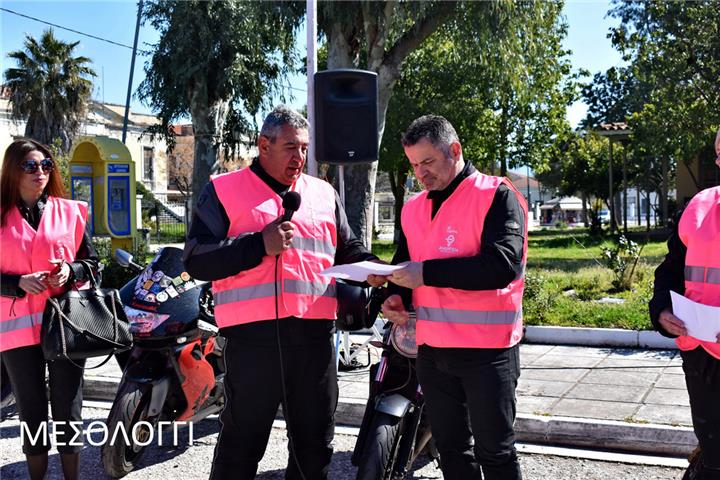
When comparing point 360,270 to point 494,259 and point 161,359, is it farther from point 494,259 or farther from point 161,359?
point 161,359

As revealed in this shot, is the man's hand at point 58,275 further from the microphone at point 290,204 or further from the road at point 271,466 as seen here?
the microphone at point 290,204

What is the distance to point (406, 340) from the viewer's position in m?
4.17

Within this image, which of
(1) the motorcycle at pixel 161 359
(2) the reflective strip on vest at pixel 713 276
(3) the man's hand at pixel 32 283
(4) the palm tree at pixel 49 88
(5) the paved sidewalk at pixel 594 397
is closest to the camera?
(2) the reflective strip on vest at pixel 713 276

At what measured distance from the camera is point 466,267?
322 centimetres

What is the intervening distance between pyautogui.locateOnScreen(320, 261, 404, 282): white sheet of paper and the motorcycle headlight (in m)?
0.82

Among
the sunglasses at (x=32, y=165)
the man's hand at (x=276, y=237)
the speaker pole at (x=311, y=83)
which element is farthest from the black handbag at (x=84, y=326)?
the speaker pole at (x=311, y=83)

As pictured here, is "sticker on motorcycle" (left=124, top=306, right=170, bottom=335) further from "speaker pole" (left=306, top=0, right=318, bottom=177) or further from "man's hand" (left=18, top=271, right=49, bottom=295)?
"speaker pole" (left=306, top=0, right=318, bottom=177)

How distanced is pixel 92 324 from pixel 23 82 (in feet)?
111

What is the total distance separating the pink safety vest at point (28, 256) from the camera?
4.17m

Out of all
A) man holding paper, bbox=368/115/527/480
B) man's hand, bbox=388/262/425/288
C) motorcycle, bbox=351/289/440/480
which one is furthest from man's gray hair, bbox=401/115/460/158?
motorcycle, bbox=351/289/440/480

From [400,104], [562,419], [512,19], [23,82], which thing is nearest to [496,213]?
[562,419]

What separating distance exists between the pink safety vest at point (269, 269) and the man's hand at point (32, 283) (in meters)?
1.10

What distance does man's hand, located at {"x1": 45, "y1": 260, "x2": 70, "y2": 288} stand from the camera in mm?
4184

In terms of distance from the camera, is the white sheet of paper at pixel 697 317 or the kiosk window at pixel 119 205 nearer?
the white sheet of paper at pixel 697 317
